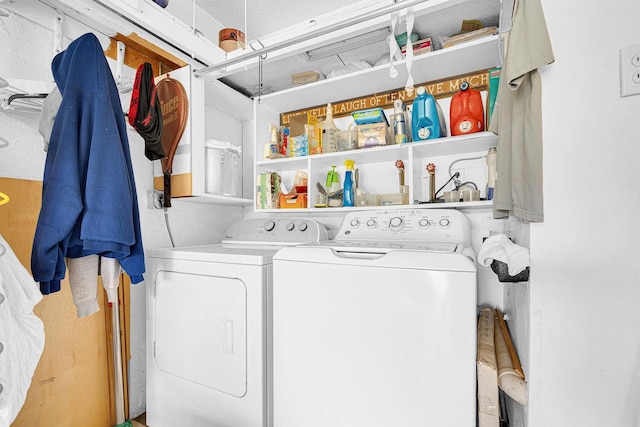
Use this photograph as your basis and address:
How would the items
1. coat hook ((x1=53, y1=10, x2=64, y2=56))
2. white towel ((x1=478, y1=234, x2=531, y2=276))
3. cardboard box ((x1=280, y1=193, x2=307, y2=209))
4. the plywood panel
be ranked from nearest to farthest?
white towel ((x1=478, y1=234, x2=531, y2=276)) < the plywood panel < coat hook ((x1=53, y1=10, x2=64, y2=56)) < cardboard box ((x1=280, y1=193, x2=307, y2=209))

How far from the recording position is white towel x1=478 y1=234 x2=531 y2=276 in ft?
3.01

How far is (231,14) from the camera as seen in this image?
2.12 metres

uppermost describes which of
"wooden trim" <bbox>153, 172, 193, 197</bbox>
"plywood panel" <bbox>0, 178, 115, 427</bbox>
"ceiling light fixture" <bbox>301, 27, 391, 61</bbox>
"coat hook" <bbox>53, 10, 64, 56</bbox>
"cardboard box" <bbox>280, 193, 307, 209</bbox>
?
"ceiling light fixture" <bbox>301, 27, 391, 61</bbox>

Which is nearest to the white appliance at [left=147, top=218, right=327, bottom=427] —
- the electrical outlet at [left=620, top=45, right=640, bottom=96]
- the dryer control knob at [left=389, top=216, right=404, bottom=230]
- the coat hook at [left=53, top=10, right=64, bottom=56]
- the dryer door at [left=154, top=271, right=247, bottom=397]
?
the dryer door at [left=154, top=271, right=247, bottom=397]

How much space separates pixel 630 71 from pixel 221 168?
78.4 inches

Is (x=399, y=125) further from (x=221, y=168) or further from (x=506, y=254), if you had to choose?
(x=221, y=168)

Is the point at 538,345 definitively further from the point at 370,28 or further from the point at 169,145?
the point at 169,145

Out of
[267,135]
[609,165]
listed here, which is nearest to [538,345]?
[609,165]

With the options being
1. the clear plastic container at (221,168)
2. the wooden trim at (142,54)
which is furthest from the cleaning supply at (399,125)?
the wooden trim at (142,54)

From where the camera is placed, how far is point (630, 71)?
0.81 m

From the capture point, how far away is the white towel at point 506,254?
92 cm

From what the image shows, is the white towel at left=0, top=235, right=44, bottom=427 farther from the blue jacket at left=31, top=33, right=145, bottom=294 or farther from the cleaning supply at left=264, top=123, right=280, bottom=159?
the cleaning supply at left=264, top=123, right=280, bottom=159

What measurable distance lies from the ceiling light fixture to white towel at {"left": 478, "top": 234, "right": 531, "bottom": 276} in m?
1.36

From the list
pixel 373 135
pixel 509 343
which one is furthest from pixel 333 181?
pixel 509 343
